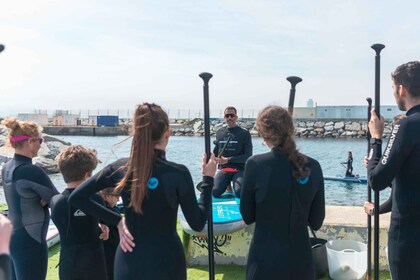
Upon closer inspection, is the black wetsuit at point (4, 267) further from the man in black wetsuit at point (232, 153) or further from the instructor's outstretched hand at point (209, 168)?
the man in black wetsuit at point (232, 153)

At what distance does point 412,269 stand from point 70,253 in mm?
2107

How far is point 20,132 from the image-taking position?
3.16 metres

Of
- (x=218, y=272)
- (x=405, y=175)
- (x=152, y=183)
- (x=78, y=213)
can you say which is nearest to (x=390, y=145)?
(x=405, y=175)

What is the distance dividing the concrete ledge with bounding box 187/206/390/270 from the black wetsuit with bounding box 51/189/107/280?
215 cm

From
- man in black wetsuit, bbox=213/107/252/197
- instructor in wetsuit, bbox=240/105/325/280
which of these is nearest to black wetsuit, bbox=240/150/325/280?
instructor in wetsuit, bbox=240/105/325/280

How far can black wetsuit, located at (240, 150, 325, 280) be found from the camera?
2.34m

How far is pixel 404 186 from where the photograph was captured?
250 cm

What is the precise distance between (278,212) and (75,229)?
132 cm

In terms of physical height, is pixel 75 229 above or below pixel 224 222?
above

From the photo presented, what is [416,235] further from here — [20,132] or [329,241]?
[20,132]

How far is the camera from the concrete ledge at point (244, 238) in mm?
4516

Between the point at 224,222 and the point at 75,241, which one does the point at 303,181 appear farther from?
the point at 224,222

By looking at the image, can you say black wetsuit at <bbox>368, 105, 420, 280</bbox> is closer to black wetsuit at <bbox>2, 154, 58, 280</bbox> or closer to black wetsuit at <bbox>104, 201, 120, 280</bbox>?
black wetsuit at <bbox>104, 201, 120, 280</bbox>

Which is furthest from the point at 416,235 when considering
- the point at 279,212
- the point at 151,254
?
the point at 151,254
